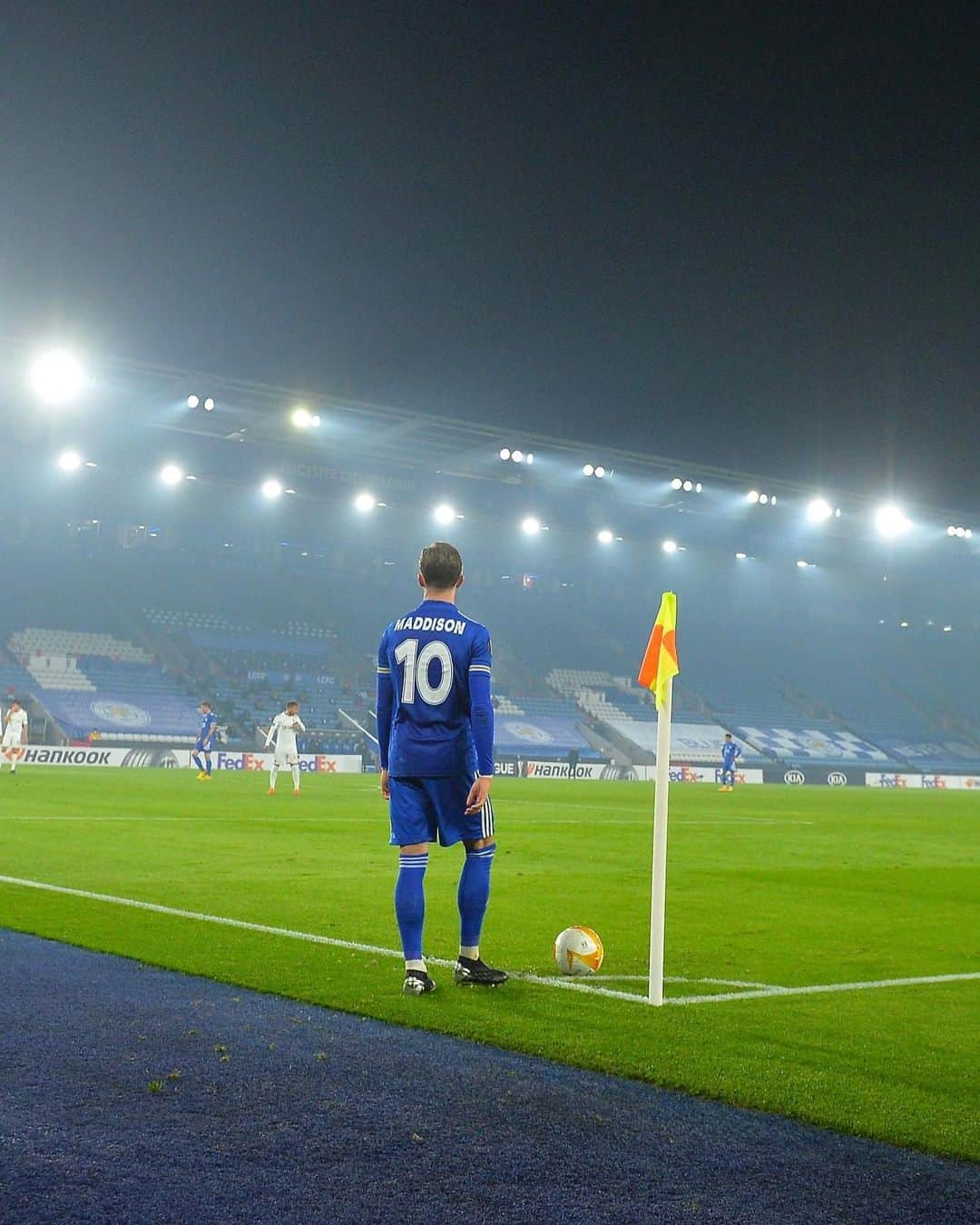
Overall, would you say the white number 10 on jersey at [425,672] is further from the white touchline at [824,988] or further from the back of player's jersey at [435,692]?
the white touchline at [824,988]

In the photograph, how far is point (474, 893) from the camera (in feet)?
22.5

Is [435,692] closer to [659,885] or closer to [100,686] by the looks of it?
[659,885]

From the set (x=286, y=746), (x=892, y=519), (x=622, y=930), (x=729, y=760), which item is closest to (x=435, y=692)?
(x=622, y=930)

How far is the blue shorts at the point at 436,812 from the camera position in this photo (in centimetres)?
675

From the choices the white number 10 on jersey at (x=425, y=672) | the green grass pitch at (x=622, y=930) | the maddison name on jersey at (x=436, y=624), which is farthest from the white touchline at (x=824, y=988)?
the maddison name on jersey at (x=436, y=624)

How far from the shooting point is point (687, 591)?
71.2 meters

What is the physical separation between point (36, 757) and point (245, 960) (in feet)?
124

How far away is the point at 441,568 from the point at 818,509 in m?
52.2

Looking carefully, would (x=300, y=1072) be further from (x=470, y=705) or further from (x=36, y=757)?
(x=36, y=757)

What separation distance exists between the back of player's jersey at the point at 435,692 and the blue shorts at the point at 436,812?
7cm

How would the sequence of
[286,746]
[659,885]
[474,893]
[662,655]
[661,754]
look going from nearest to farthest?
[661,754], [659,885], [662,655], [474,893], [286,746]

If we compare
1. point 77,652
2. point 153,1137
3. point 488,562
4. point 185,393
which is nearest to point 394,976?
point 153,1137

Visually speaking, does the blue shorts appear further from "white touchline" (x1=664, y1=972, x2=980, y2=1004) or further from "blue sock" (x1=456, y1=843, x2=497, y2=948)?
"white touchline" (x1=664, y1=972, x2=980, y2=1004)

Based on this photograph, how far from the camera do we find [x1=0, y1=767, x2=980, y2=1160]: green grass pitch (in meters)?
5.14
